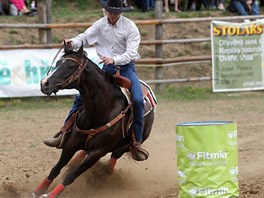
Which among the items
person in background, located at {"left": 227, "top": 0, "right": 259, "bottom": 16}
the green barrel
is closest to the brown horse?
the green barrel

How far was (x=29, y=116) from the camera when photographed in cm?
1300

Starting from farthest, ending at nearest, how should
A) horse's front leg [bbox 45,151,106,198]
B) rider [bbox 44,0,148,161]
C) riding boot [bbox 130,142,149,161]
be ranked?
1. riding boot [bbox 130,142,149,161]
2. rider [bbox 44,0,148,161]
3. horse's front leg [bbox 45,151,106,198]

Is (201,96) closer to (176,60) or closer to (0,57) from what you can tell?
(176,60)

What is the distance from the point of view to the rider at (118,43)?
25.9 ft

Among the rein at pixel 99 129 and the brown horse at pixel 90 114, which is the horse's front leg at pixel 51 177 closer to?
the brown horse at pixel 90 114

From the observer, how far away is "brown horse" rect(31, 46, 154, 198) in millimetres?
7336

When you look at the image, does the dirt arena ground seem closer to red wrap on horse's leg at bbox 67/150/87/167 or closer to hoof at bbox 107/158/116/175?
hoof at bbox 107/158/116/175

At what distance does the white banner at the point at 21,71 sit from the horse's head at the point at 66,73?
266 inches

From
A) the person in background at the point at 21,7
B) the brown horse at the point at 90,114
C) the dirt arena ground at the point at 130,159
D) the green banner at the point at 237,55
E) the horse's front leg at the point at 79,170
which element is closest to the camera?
the brown horse at the point at 90,114

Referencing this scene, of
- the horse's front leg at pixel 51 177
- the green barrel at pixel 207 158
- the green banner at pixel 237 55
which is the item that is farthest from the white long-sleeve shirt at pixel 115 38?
the green banner at pixel 237 55

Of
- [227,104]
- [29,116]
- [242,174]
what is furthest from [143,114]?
[227,104]

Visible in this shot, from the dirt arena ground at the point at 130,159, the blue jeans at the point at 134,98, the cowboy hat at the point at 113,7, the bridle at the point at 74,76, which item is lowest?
the dirt arena ground at the point at 130,159

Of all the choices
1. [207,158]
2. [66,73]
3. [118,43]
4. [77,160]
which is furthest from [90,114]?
[207,158]

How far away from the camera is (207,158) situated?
6539mm
